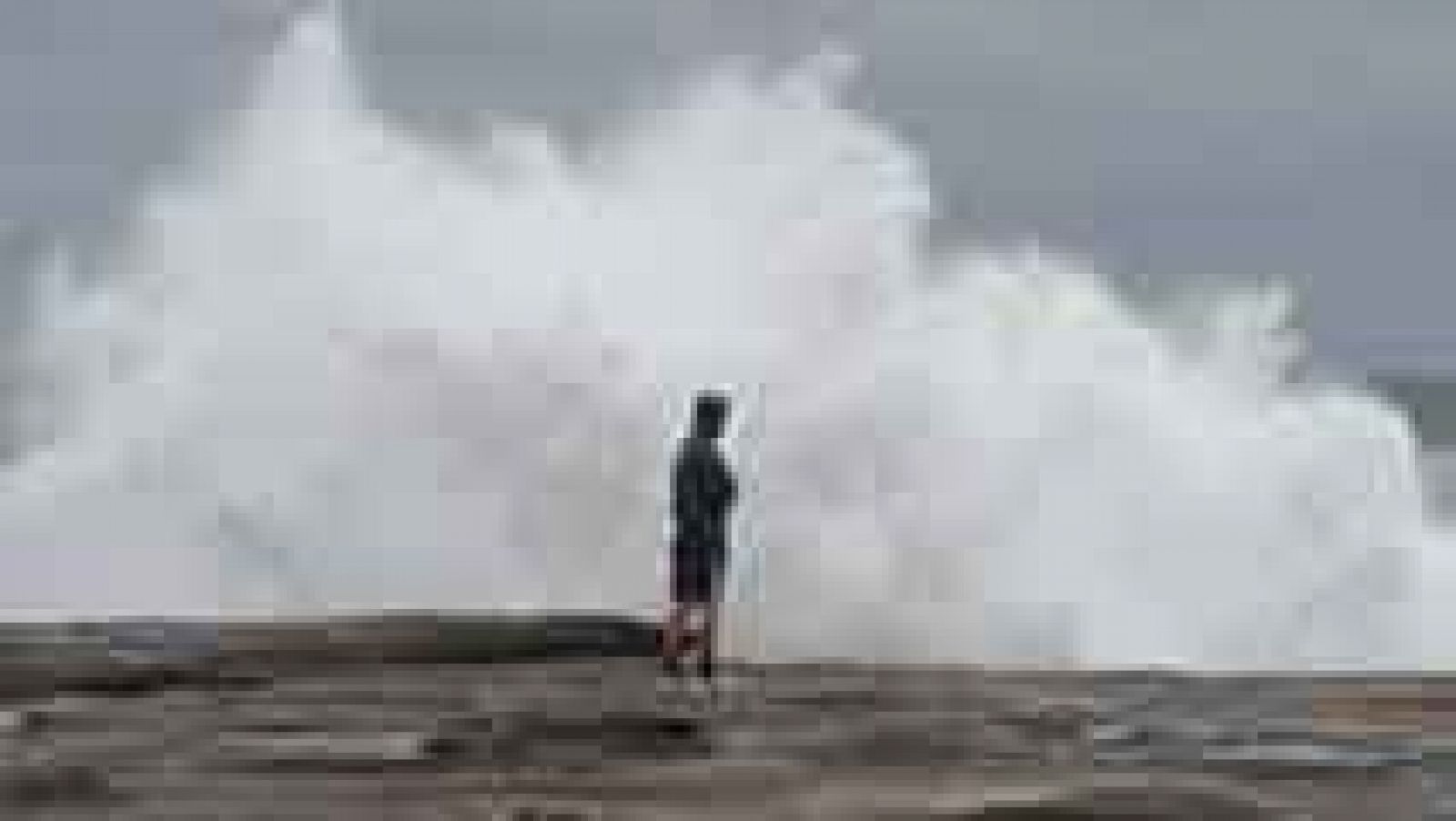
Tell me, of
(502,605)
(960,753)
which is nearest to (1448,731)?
(960,753)

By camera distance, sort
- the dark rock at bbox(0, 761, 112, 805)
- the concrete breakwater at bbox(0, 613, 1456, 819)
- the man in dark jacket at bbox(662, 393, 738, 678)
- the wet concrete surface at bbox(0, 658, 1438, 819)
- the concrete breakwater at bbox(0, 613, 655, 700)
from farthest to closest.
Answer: the concrete breakwater at bbox(0, 613, 655, 700)
the man in dark jacket at bbox(662, 393, 738, 678)
the dark rock at bbox(0, 761, 112, 805)
the concrete breakwater at bbox(0, 613, 1456, 819)
the wet concrete surface at bbox(0, 658, 1438, 819)

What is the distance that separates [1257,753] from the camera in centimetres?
1280

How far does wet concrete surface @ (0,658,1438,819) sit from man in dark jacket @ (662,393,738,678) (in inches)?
11.3

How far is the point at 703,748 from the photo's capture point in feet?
40.9

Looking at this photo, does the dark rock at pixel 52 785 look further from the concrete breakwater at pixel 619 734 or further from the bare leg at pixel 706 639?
the bare leg at pixel 706 639

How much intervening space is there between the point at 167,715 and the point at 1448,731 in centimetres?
515

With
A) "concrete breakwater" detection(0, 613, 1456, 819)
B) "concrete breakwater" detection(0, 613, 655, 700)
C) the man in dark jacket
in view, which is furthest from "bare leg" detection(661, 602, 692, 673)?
"concrete breakwater" detection(0, 613, 655, 700)

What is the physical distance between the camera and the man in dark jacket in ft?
50.2

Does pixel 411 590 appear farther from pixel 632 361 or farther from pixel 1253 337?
pixel 1253 337

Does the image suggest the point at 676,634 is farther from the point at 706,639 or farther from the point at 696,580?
the point at 696,580

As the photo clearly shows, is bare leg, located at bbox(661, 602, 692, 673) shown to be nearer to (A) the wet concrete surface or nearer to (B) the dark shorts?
(B) the dark shorts

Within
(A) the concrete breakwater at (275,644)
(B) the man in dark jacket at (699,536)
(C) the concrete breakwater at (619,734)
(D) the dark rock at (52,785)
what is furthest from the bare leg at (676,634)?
(D) the dark rock at (52,785)

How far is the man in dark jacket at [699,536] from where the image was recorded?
50.2 ft

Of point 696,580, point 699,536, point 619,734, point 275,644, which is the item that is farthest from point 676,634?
point 619,734
